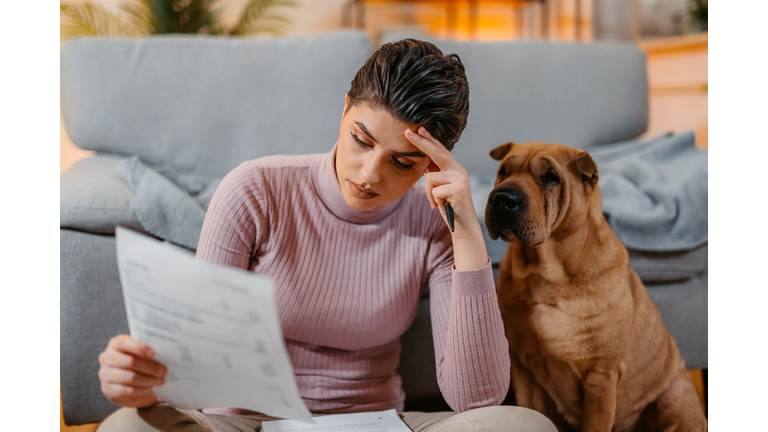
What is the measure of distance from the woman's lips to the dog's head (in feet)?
0.63

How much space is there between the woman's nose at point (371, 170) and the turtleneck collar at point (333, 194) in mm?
113

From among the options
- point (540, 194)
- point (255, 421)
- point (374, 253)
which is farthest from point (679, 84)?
point (255, 421)

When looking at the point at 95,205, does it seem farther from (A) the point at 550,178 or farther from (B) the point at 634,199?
(B) the point at 634,199

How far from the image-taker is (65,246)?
39.9 inches

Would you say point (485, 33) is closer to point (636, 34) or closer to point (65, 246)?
point (636, 34)

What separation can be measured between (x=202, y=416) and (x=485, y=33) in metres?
3.35

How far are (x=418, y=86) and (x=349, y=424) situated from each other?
502 millimetres

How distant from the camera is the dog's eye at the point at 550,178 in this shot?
2.71 feet

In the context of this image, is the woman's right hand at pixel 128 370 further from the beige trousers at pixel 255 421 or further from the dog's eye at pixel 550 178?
the dog's eye at pixel 550 178

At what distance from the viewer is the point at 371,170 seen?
70 cm

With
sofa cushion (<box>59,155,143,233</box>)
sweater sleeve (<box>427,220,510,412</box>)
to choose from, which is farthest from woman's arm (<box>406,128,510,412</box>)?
sofa cushion (<box>59,155,143,233</box>)

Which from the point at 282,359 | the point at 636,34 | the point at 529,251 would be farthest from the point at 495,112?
the point at 636,34

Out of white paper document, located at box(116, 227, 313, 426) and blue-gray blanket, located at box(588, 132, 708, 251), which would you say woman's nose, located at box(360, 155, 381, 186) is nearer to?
white paper document, located at box(116, 227, 313, 426)

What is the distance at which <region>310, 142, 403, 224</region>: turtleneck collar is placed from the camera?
0.83m
